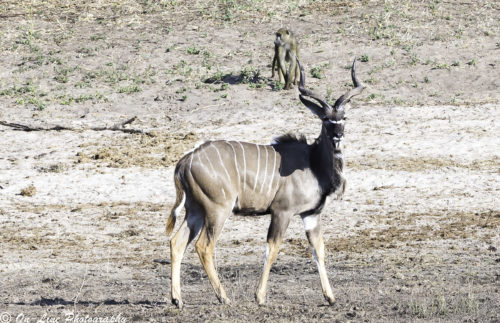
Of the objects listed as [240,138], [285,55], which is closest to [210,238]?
[240,138]

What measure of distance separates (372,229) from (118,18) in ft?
38.8

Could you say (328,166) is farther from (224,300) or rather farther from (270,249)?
(224,300)

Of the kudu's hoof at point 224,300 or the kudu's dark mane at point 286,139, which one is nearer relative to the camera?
the kudu's hoof at point 224,300

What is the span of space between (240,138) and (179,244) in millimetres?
6493

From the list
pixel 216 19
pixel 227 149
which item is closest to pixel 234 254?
pixel 227 149

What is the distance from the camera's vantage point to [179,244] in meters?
6.90

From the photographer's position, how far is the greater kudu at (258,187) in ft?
22.3

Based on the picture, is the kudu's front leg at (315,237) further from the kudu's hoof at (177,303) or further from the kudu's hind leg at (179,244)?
the kudu's hoof at (177,303)

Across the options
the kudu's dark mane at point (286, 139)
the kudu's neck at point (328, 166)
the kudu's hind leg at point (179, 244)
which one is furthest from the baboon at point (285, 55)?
the kudu's hind leg at point (179, 244)

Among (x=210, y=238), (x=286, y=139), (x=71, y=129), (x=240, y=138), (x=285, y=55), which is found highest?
(x=286, y=139)

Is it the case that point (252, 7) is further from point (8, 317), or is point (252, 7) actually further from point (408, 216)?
point (8, 317)

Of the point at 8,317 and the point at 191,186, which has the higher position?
the point at 191,186

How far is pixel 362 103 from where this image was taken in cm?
1495

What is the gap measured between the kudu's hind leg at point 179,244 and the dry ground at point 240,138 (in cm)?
18
